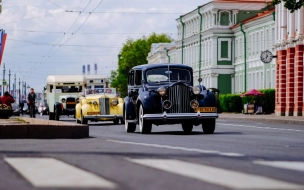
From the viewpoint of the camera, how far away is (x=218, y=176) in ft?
31.2

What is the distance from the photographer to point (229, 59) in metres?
115

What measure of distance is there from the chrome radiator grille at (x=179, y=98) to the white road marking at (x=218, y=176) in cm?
1486

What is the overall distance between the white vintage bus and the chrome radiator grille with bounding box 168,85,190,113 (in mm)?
26396

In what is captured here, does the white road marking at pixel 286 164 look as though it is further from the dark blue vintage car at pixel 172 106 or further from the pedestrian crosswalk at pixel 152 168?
the dark blue vintage car at pixel 172 106

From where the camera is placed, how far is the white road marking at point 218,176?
851 centimetres

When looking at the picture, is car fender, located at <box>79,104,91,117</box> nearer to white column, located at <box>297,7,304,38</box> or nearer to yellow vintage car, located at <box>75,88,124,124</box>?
yellow vintage car, located at <box>75,88,124,124</box>

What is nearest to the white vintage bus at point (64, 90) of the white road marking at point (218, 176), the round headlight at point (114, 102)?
the round headlight at point (114, 102)

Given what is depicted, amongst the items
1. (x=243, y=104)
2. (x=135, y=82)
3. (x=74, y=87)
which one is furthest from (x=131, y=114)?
(x=243, y=104)

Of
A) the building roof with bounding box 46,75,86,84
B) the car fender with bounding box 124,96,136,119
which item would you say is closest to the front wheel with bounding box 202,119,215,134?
the car fender with bounding box 124,96,136,119

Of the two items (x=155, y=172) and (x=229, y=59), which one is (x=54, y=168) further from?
(x=229, y=59)

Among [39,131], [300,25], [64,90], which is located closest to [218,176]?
[39,131]

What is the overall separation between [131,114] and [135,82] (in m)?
1.39

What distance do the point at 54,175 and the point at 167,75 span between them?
1898cm

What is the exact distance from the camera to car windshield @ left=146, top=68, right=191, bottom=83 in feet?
93.2
